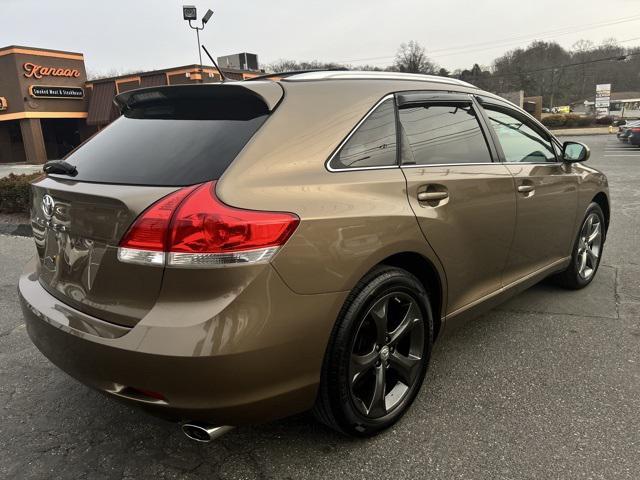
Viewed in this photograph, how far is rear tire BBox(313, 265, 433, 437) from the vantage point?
2111 millimetres

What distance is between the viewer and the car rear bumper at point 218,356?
176 cm

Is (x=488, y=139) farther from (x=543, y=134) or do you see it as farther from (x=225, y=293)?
(x=225, y=293)

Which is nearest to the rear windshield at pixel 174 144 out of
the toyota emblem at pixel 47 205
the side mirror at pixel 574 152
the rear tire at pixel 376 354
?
the toyota emblem at pixel 47 205

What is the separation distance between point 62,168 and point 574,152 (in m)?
3.41

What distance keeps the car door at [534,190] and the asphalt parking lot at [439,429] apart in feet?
1.85

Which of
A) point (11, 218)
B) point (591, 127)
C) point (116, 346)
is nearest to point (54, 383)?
point (116, 346)

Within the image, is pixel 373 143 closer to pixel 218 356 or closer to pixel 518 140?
pixel 218 356

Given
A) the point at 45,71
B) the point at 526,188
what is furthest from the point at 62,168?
the point at 45,71

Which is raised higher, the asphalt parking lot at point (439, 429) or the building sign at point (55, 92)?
the building sign at point (55, 92)

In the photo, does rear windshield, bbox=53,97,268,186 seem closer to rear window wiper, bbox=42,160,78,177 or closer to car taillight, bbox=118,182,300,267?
rear window wiper, bbox=42,160,78,177

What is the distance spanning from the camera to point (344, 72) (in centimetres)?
267

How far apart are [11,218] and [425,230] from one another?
26.7 ft

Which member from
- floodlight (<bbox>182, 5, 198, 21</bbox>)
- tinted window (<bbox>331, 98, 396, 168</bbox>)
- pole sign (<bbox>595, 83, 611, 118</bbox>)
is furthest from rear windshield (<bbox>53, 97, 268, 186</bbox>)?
pole sign (<bbox>595, 83, 611, 118</bbox>)

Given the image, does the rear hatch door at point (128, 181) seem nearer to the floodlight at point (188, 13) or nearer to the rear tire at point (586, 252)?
the rear tire at point (586, 252)
